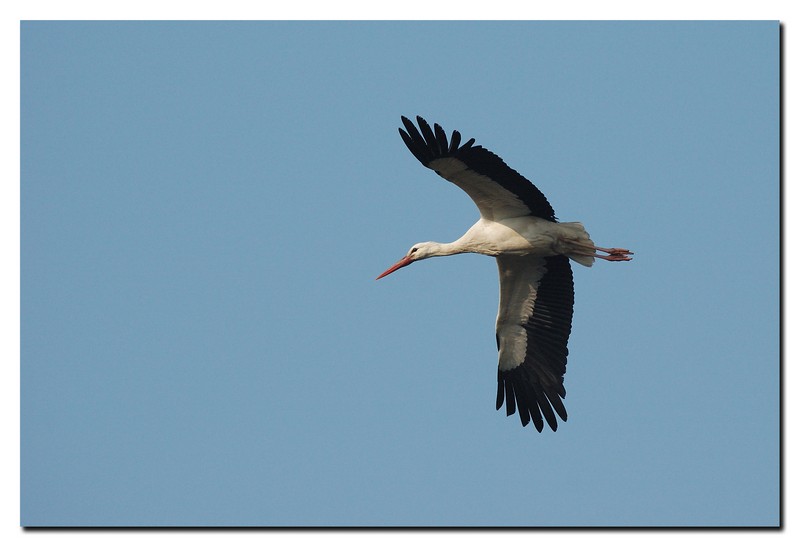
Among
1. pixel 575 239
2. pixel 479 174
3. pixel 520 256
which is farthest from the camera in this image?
pixel 520 256

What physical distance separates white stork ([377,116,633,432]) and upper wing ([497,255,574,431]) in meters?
0.01

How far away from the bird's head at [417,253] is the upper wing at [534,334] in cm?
72

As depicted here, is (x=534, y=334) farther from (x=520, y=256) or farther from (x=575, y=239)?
(x=575, y=239)

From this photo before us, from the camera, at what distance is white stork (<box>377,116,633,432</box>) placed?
1078 cm

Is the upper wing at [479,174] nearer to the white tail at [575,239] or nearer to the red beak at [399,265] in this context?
the white tail at [575,239]

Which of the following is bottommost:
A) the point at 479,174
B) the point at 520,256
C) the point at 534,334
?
the point at 534,334

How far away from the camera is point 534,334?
1231 centimetres

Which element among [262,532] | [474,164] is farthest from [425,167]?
[262,532]

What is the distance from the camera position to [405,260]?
40.4 ft

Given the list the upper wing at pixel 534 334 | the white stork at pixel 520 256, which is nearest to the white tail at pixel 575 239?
the white stork at pixel 520 256

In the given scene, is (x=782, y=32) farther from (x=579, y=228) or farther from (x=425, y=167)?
(x=425, y=167)

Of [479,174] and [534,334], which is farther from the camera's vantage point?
[534,334]

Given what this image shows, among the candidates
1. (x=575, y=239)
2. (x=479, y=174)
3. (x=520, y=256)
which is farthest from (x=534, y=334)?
(x=479, y=174)

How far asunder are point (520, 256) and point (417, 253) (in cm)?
113
